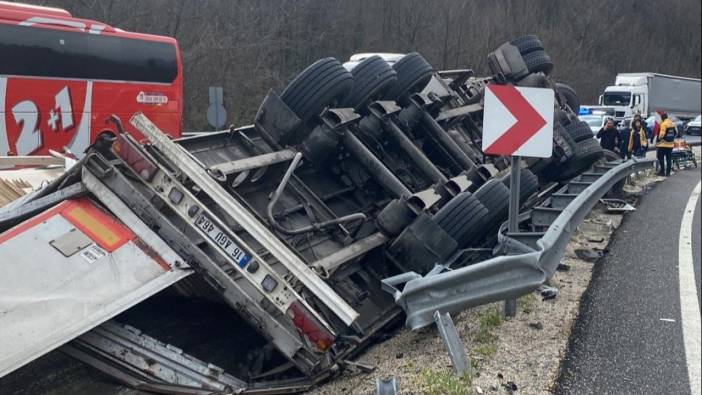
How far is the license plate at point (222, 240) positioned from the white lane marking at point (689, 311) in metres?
2.32

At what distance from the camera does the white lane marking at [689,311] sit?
3.33 metres

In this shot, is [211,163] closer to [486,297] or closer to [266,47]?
[486,297]

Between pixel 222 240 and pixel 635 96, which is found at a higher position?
pixel 222 240

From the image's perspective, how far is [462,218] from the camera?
14.4ft

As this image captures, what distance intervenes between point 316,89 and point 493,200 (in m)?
1.53

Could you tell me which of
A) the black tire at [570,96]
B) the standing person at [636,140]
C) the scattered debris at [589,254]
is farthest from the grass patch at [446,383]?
the standing person at [636,140]

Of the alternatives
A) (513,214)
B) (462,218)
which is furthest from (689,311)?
(462,218)

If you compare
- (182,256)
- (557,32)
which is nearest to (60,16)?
(182,256)

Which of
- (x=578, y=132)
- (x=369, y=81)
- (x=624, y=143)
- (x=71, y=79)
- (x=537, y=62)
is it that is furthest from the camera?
(x=624, y=143)

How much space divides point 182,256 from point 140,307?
4.29 feet

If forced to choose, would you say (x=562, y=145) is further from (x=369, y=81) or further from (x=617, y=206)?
(x=369, y=81)

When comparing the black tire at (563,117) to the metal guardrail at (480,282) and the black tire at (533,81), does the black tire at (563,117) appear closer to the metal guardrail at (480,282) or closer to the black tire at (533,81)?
the black tire at (533,81)

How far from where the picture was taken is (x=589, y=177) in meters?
7.37

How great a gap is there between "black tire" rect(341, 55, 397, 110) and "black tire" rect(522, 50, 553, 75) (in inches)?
97.8
